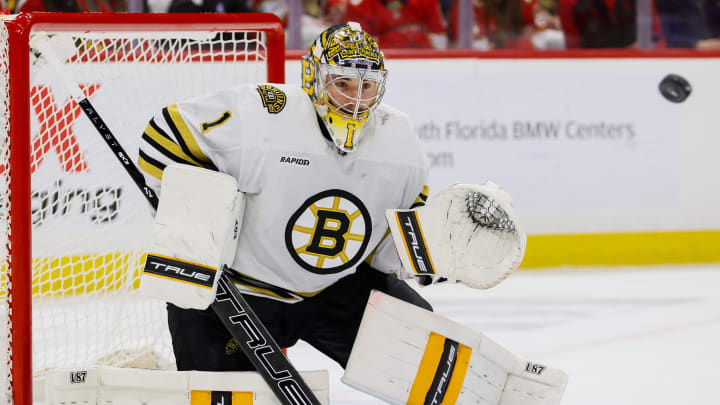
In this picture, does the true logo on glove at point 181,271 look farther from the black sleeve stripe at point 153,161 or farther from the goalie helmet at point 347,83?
the goalie helmet at point 347,83

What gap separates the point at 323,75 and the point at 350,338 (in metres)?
0.52

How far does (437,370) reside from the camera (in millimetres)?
1877

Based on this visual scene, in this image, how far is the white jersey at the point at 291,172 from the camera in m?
1.78

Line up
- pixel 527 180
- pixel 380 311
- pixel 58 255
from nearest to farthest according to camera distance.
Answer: pixel 380 311, pixel 58 255, pixel 527 180

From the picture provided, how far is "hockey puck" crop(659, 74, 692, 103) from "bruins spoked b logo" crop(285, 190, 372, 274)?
9.67ft

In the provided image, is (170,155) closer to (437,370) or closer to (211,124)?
(211,124)

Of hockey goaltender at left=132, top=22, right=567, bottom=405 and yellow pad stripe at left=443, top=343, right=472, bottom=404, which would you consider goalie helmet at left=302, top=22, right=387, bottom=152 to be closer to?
hockey goaltender at left=132, top=22, right=567, bottom=405

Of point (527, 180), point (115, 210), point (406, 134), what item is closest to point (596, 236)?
point (527, 180)

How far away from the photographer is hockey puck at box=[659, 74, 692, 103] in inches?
176

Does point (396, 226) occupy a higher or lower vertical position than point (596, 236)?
lower

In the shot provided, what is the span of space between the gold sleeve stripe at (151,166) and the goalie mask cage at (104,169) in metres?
0.30

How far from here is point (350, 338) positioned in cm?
199

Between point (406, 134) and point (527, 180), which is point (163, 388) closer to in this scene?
point (406, 134)

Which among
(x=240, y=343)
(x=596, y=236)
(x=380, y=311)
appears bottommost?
(x=240, y=343)
